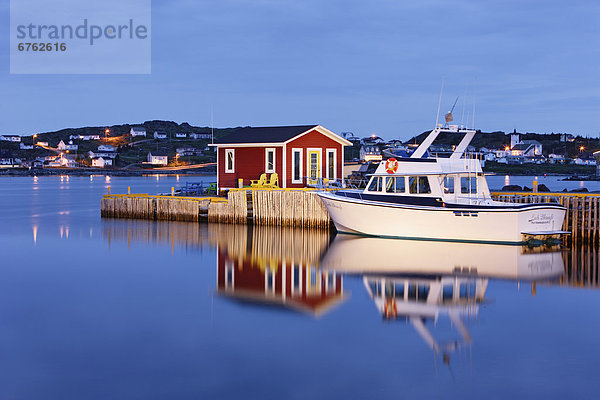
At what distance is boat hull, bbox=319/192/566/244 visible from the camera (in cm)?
2291

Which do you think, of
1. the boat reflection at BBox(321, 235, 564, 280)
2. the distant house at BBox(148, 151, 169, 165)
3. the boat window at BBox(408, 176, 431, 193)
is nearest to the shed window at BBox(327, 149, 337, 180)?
the boat reflection at BBox(321, 235, 564, 280)

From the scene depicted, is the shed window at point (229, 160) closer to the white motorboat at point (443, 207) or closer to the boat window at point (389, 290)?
the white motorboat at point (443, 207)

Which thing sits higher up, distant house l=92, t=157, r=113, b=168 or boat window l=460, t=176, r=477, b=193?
distant house l=92, t=157, r=113, b=168

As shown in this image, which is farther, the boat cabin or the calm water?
the boat cabin

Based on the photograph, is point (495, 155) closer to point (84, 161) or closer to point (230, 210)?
point (84, 161)

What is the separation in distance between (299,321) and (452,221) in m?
10.8

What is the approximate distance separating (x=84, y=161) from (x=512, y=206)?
184949 millimetres

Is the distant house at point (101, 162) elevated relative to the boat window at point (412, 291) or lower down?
elevated

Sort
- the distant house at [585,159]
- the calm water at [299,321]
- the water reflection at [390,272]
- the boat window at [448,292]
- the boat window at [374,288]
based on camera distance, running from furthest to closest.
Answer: the distant house at [585,159] → the boat window at [374,288] → the boat window at [448,292] → the water reflection at [390,272] → the calm water at [299,321]

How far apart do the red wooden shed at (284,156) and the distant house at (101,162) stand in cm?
16171

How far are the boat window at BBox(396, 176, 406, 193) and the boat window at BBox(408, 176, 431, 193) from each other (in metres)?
0.26

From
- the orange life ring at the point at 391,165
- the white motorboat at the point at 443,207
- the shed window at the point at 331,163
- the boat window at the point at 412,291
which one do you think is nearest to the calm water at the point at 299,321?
the boat window at the point at 412,291

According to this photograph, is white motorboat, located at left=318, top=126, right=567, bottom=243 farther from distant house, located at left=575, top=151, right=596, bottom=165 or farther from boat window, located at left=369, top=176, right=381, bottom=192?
distant house, located at left=575, top=151, right=596, bottom=165

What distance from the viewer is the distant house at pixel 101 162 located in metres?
188
